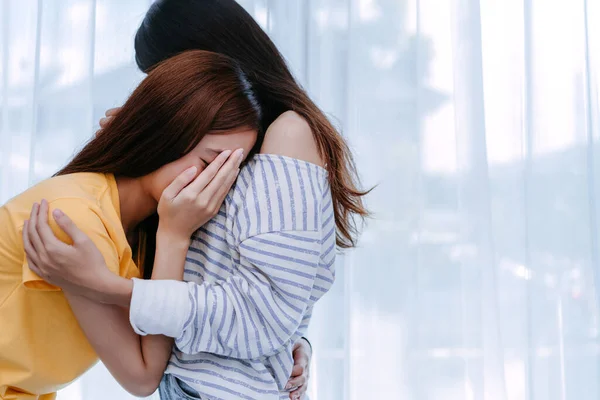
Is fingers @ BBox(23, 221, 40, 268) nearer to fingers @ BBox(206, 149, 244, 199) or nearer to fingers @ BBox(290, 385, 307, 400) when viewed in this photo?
fingers @ BBox(206, 149, 244, 199)

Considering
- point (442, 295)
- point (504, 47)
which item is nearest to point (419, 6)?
point (504, 47)

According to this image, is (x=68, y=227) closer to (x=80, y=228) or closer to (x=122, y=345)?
(x=80, y=228)

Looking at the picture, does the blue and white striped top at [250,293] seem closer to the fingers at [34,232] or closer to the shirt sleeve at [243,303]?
the shirt sleeve at [243,303]

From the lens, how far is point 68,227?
2.67 feet

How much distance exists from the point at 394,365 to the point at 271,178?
1.27 meters

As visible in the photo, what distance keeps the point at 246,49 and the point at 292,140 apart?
23 centimetres

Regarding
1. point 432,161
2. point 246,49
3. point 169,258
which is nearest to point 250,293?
point 169,258

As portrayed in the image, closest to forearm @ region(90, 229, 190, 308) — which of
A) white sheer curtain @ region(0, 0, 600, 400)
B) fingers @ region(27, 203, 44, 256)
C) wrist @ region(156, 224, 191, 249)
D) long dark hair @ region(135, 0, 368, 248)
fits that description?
wrist @ region(156, 224, 191, 249)

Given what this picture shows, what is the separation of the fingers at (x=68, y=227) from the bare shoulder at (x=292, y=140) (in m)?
0.27

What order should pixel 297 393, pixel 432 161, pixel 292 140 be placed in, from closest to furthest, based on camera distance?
1. pixel 292 140
2. pixel 297 393
3. pixel 432 161

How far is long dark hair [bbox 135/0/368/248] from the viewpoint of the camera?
39.8 inches

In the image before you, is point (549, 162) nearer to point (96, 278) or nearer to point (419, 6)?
point (419, 6)

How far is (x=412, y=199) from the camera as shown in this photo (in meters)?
2.01

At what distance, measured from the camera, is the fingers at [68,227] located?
81cm
